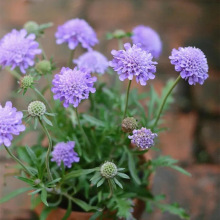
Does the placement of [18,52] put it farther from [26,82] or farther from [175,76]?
[175,76]

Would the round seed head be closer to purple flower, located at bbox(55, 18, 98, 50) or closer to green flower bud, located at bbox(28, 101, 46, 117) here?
green flower bud, located at bbox(28, 101, 46, 117)

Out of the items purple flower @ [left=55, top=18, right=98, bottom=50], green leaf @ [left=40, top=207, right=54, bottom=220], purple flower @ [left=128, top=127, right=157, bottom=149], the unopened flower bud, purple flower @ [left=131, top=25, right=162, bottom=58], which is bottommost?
green leaf @ [left=40, top=207, right=54, bottom=220]

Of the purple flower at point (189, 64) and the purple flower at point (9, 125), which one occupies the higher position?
the purple flower at point (189, 64)

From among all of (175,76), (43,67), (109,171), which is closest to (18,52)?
(43,67)

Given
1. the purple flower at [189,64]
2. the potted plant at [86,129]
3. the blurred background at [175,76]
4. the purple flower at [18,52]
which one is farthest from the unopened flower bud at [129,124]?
the blurred background at [175,76]

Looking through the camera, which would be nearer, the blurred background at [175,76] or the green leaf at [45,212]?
the green leaf at [45,212]

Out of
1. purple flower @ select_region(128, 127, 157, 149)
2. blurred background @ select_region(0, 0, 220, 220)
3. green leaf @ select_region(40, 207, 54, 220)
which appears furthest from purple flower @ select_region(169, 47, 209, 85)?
blurred background @ select_region(0, 0, 220, 220)

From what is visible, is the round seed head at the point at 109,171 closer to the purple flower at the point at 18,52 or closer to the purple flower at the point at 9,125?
the purple flower at the point at 9,125
